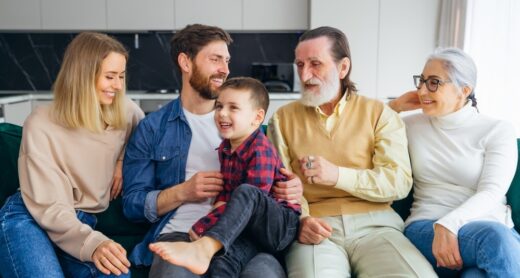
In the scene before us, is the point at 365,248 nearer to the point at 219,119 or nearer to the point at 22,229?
the point at 219,119

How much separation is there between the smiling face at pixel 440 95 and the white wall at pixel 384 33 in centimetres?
267

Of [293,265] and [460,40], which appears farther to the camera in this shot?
[460,40]

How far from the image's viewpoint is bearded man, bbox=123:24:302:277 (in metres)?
1.93

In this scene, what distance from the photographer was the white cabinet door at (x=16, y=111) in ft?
14.4

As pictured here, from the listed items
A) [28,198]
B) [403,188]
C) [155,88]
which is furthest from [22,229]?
[155,88]

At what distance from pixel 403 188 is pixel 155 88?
3851 mm

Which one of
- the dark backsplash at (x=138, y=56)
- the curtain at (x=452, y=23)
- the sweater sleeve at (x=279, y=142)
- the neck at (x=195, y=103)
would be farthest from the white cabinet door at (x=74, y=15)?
the sweater sleeve at (x=279, y=142)

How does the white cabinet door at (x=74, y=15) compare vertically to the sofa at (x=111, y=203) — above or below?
above

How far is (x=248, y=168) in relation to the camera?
190cm

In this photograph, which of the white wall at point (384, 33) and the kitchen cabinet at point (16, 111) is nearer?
the kitchen cabinet at point (16, 111)

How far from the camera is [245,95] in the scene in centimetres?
196

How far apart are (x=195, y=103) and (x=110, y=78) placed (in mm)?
357

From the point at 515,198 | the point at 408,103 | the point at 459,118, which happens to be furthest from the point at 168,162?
the point at 515,198

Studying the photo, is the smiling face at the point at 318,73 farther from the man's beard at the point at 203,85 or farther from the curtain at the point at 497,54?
the curtain at the point at 497,54
